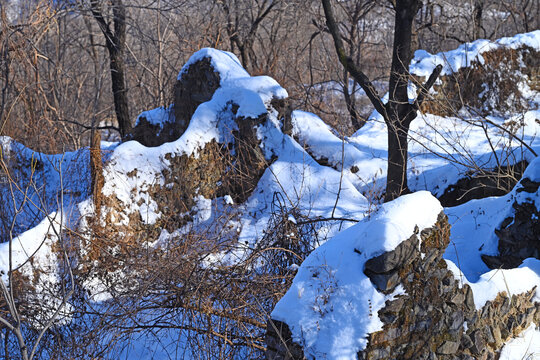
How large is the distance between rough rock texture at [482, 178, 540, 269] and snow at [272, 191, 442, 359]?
2.20 meters

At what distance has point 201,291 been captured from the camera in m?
4.38

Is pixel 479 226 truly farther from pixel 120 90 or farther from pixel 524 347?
pixel 120 90

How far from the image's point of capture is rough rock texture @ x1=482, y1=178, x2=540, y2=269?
5137 mm

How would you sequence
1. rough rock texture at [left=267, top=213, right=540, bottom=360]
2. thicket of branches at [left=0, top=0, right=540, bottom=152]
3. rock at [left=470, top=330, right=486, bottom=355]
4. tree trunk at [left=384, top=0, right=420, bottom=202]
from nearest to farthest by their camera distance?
rough rock texture at [left=267, top=213, right=540, bottom=360], rock at [left=470, top=330, right=486, bottom=355], tree trunk at [left=384, top=0, right=420, bottom=202], thicket of branches at [left=0, top=0, right=540, bottom=152]

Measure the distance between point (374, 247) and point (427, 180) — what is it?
6266mm

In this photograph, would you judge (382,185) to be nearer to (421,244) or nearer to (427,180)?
(427,180)

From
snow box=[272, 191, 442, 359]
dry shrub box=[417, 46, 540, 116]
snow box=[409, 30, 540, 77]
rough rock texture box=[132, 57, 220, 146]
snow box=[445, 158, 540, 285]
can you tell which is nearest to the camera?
snow box=[272, 191, 442, 359]

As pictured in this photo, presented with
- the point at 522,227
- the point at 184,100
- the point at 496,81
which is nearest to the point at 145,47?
the point at 184,100

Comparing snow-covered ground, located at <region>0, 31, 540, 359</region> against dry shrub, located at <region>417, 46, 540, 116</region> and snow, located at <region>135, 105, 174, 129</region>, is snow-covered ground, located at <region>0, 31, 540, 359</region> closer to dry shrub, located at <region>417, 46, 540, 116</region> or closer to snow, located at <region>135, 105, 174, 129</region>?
snow, located at <region>135, 105, 174, 129</region>

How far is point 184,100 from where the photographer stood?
9891mm

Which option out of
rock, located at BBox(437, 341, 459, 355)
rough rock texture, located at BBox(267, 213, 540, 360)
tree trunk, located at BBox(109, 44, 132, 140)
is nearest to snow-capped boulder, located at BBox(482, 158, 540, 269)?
rough rock texture, located at BBox(267, 213, 540, 360)

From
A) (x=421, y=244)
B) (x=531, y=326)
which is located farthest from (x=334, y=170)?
(x=421, y=244)

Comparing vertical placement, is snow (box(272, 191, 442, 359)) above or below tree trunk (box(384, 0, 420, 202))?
below

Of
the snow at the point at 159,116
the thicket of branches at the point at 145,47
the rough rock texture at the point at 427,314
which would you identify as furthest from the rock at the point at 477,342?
the snow at the point at 159,116
